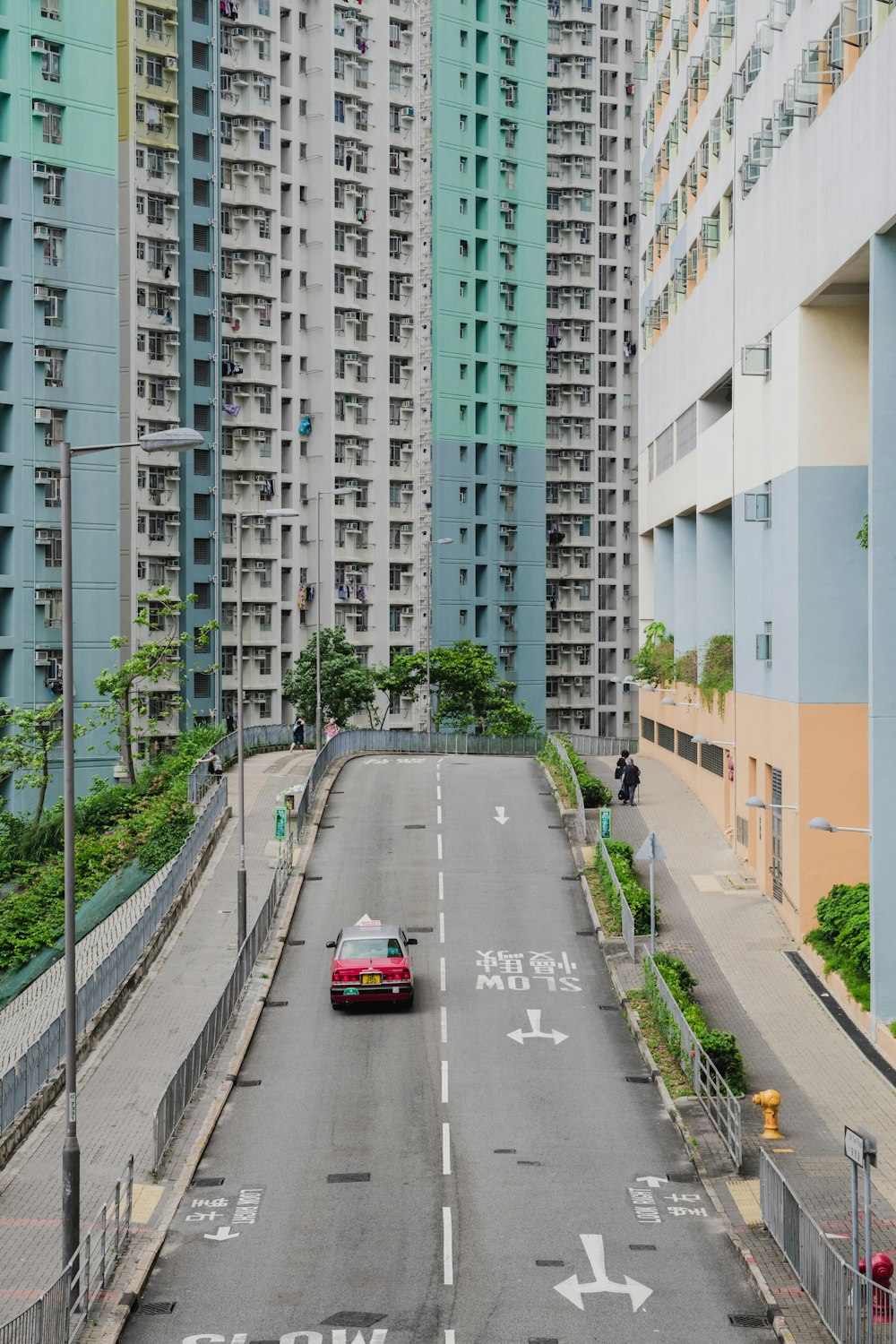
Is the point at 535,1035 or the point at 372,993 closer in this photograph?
the point at 535,1035

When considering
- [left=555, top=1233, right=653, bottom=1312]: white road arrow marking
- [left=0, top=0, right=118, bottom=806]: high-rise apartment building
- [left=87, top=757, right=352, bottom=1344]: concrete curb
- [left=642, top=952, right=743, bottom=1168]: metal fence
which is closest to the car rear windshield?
[left=87, top=757, right=352, bottom=1344]: concrete curb

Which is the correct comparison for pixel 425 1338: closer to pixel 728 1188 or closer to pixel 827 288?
pixel 728 1188

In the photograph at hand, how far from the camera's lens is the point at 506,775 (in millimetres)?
53062

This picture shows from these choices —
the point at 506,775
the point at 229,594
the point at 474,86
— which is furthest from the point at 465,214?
the point at 506,775

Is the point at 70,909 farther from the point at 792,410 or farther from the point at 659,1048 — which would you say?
the point at 792,410

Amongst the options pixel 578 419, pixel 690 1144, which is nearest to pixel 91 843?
pixel 690 1144

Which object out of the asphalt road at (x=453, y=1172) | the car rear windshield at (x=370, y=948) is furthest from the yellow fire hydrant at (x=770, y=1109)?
the car rear windshield at (x=370, y=948)

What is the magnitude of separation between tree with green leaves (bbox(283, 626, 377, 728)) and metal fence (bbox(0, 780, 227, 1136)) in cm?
3125

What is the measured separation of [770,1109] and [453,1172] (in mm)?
4991

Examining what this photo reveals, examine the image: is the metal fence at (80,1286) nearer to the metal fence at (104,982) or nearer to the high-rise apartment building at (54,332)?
the metal fence at (104,982)

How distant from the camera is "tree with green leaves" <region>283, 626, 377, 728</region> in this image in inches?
3056

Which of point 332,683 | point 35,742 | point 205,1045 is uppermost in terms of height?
point 332,683

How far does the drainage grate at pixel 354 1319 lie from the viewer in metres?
16.2

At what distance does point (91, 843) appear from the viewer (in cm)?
4962
